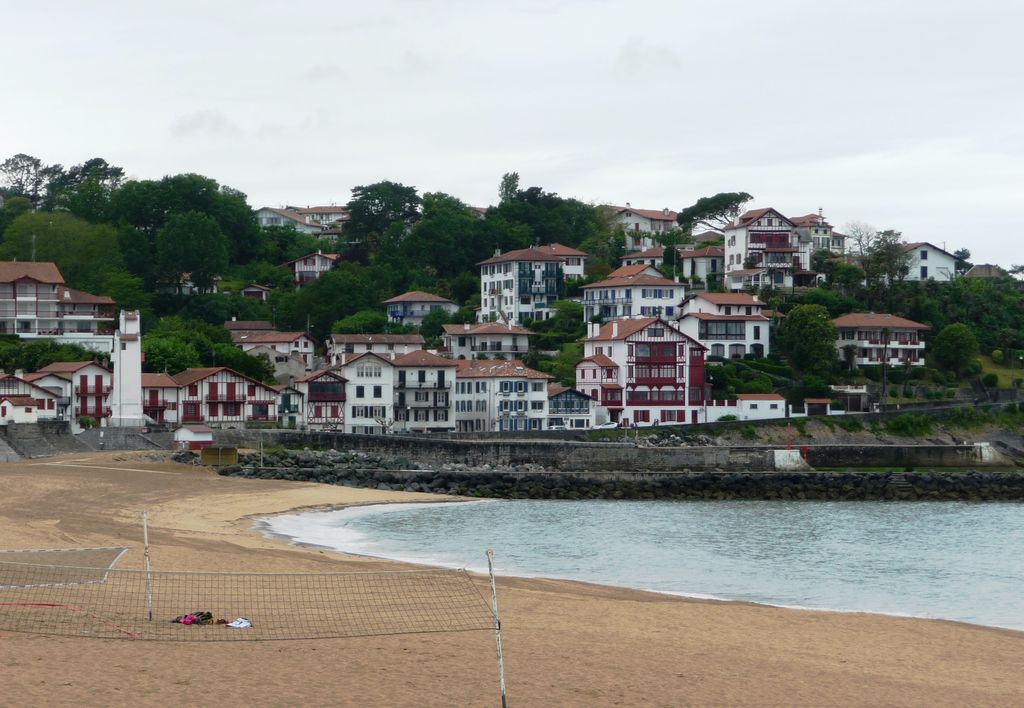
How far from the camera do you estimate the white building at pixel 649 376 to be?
7975 cm

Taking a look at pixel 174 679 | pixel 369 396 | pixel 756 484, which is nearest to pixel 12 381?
pixel 369 396

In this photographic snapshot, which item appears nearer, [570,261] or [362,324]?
[362,324]

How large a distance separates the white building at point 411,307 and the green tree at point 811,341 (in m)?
28.6

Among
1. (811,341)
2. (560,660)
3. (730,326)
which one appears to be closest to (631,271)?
(730,326)

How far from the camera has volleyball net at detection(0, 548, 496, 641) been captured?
19.2 m

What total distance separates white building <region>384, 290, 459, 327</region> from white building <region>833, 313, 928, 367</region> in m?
31.1

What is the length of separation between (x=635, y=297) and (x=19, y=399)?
4659 cm

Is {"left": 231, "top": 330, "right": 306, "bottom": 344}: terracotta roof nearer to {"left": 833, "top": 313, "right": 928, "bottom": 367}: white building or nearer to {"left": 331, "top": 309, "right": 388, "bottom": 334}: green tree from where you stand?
{"left": 331, "top": 309, "right": 388, "bottom": 334}: green tree

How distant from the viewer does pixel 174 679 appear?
16047 mm

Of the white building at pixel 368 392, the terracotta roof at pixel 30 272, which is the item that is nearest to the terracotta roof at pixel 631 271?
the white building at pixel 368 392

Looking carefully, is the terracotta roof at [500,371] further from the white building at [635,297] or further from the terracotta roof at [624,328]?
the white building at [635,297]

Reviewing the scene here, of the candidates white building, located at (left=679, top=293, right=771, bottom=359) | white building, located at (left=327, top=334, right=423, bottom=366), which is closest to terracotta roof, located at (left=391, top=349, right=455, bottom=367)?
white building, located at (left=327, top=334, right=423, bottom=366)

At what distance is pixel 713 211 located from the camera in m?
124

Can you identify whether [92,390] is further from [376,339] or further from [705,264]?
[705,264]
